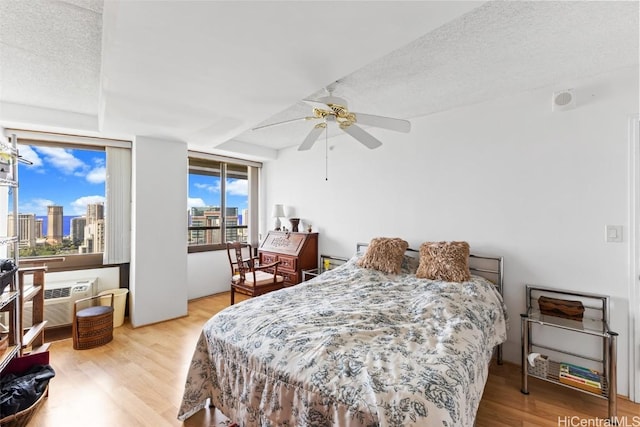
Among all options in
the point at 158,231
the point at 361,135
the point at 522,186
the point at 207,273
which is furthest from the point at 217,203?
the point at 522,186

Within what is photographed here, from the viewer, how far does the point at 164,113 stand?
2.63m

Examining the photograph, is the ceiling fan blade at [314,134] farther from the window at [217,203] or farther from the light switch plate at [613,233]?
the window at [217,203]

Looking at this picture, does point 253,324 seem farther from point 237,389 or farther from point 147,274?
point 147,274

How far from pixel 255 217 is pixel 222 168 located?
3.54 ft

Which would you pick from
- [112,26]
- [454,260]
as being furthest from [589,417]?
[112,26]

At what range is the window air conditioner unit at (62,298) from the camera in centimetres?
317

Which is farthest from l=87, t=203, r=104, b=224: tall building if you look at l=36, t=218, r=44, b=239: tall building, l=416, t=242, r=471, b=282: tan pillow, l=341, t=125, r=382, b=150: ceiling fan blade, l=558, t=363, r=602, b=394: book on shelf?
l=558, t=363, r=602, b=394: book on shelf

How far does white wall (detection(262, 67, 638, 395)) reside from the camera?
2.25 metres

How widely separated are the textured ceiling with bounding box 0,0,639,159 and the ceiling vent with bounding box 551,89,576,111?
0.44 ft

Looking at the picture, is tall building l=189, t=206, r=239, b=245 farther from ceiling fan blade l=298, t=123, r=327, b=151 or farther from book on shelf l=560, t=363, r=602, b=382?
book on shelf l=560, t=363, r=602, b=382

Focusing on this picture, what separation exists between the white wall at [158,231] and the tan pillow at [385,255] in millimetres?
2434

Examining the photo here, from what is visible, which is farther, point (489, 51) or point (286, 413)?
point (489, 51)

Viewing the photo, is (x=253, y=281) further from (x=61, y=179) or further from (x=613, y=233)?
(x=613, y=233)

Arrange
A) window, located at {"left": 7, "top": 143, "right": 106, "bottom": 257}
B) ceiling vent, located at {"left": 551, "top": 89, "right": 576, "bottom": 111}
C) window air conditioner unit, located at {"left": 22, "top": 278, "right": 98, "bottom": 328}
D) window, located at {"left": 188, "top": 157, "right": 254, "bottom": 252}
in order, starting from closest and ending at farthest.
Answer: ceiling vent, located at {"left": 551, "top": 89, "right": 576, "bottom": 111} → window air conditioner unit, located at {"left": 22, "top": 278, "right": 98, "bottom": 328} → window, located at {"left": 7, "top": 143, "right": 106, "bottom": 257} → window, located at {"left": 188, "top": 157, "right": 254, "bottom": 252}
